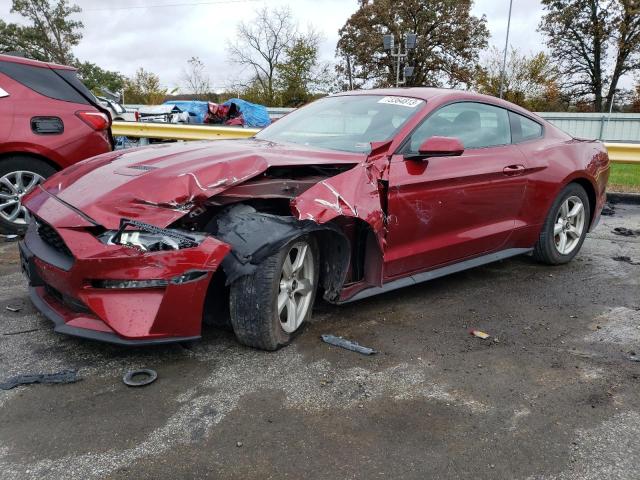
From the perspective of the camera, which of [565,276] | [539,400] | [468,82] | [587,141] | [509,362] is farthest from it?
[468,82]

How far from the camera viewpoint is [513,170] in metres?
4.38

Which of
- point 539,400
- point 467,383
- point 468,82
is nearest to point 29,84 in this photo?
point 467,383

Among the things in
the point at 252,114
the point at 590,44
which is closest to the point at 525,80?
the point at 590,44

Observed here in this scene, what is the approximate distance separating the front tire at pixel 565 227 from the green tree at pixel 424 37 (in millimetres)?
38937

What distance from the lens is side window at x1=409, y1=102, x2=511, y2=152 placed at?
3.88m

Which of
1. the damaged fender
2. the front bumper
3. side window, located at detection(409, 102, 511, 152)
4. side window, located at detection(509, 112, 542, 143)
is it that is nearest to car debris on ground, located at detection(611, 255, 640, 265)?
side window, located at detection(509, 112, 542, 143)

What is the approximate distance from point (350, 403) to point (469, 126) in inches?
98.6

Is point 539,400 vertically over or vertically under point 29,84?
under

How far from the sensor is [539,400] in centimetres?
276

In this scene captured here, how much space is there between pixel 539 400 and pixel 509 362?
0.44 m

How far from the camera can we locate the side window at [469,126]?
388 centimetres

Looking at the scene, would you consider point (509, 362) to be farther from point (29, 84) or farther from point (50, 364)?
point (29, 84)

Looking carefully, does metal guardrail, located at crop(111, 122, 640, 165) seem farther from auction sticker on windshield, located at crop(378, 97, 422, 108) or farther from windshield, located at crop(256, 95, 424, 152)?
auction sticker on windshield, located at crop(378, 97, 422, 108)

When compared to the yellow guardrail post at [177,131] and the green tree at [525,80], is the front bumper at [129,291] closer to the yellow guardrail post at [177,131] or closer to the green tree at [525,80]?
the yellow guardrail post at [177,131]
